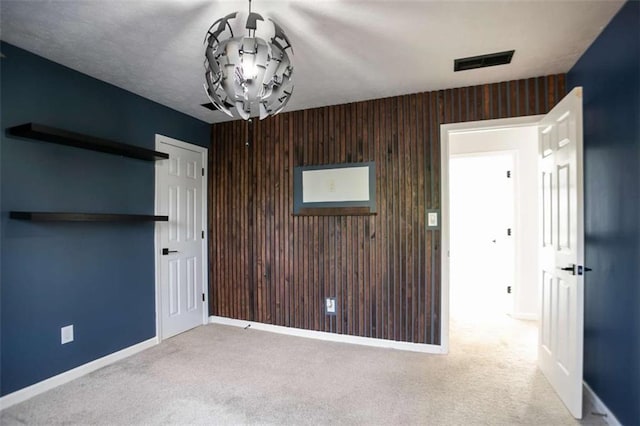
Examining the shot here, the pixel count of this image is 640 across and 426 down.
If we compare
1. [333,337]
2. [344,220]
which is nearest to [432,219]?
[344,220]

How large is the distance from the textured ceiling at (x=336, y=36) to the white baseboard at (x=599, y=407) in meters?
2.35

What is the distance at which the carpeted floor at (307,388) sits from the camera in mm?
2029

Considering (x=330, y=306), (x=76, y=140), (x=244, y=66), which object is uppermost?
(x=244, y=66)

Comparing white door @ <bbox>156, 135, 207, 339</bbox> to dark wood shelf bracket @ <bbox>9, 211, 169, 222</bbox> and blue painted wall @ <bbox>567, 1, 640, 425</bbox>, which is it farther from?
blue painted wall @ <bbox>567, 1, 640, 425</bbox>

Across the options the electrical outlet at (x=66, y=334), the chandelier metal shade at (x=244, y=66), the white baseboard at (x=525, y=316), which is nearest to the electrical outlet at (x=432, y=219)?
the chandelier metal shade at (x=244, y=66)

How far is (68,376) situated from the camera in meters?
2.48

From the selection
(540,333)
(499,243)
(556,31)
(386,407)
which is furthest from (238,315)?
(556,31)

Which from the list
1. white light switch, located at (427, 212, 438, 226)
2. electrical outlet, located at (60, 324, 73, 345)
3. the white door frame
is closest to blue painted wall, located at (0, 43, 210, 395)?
electrical outlet, located at (60, 324, 73, 345)

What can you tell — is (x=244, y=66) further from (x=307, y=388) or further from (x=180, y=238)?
(x=180, y=238)

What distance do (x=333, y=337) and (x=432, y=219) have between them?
5.16ft

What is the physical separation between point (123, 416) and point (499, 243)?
4490 mm

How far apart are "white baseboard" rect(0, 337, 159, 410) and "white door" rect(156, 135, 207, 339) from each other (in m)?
0.31

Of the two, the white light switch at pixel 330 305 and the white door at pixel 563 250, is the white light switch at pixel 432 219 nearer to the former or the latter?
the white door at pixel 563 250

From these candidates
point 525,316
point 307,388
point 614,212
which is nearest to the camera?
point 614,212
